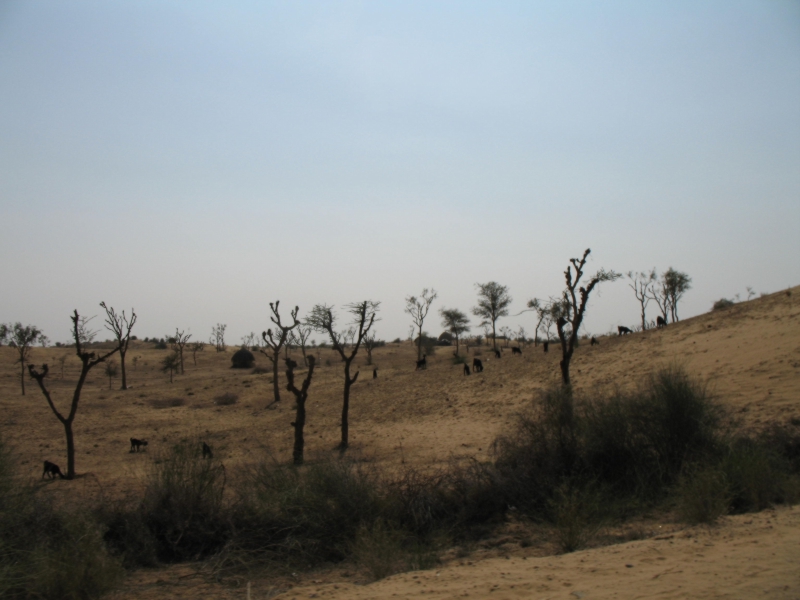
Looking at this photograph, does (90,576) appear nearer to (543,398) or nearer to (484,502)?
(484,502)

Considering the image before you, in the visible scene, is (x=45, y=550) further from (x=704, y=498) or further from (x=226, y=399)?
(x=226, y=399)

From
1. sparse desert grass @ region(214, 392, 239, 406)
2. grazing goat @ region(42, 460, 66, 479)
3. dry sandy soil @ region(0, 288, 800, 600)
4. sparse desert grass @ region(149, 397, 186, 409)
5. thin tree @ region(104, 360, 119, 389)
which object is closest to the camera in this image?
dry sandy soil @ region(0, 288, 800, 600)

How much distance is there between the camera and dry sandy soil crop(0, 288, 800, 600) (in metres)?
6.29

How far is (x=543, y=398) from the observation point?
12.3 metres

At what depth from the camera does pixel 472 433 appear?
19453mm

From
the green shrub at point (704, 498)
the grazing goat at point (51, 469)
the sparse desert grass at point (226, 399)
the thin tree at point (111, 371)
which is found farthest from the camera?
the thin tree at point (111, 371)

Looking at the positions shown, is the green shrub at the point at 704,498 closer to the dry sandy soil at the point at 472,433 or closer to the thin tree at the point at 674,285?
the dry sandy soil at the point at 472,433

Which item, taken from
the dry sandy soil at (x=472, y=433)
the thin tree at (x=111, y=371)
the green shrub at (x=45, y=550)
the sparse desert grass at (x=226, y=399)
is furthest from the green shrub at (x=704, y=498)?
the thin tree at (x=111, y=371)

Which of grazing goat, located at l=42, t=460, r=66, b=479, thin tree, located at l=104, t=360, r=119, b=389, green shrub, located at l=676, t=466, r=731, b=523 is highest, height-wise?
thin tree, located at l=104, t=360, r=119, b=389

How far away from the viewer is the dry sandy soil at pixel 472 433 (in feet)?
20.6

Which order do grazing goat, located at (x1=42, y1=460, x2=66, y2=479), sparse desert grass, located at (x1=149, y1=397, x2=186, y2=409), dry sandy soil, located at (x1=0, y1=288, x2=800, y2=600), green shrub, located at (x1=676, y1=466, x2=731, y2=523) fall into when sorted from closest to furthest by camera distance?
dry sandy soil, located at (x1=0, y1=288, x2=800, y2=600) → green shrub, located at (x1=676, y1=466, x2=731, y2=523) → grazing goat, located at (x1=42, y1=460, x2=66, y2=479) → sparse desert grass, located at (x1=149, y1=397, x2=186, y2=409)

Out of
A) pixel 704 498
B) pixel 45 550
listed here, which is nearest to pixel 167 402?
pixel 45 550

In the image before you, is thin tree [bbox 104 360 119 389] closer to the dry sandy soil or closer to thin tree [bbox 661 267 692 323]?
the dry sandy soil

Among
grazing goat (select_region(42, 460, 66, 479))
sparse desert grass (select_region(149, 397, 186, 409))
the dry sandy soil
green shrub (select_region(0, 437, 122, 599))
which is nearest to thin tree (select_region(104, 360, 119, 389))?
the dry sandy soil
